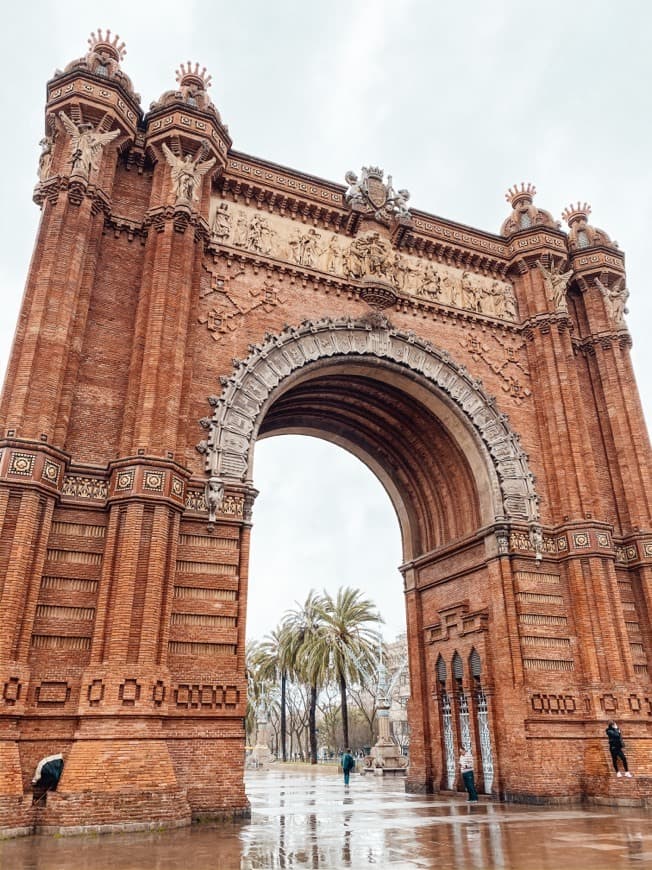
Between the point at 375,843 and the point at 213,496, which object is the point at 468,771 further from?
the point at 213,496

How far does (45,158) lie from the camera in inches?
648

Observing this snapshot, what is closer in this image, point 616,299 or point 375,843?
point 375,843

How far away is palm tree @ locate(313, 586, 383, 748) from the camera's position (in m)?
33.5

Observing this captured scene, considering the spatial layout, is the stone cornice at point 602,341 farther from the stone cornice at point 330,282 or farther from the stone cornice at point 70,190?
the stone cornice at point 70,190

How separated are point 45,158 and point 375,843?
637 inches

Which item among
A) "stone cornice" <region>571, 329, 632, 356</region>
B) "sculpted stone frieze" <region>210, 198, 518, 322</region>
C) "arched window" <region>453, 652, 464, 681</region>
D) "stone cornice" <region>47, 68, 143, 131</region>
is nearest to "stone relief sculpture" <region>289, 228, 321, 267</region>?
"sculpted stone frieze" <region>210, 198, 518, 322</region>

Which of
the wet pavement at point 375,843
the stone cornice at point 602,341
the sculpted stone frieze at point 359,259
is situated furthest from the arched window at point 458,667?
the stone cornice at point 602,341

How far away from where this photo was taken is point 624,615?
18.0 metres

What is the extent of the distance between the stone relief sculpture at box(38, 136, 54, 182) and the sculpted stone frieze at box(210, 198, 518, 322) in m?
4.09

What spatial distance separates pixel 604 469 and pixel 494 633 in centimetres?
637

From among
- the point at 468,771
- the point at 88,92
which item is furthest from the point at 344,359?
the point at 468,771

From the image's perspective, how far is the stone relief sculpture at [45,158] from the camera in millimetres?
16158

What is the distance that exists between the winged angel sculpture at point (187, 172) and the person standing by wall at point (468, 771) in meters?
15.4

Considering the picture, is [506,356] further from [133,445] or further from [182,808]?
[182,808]
